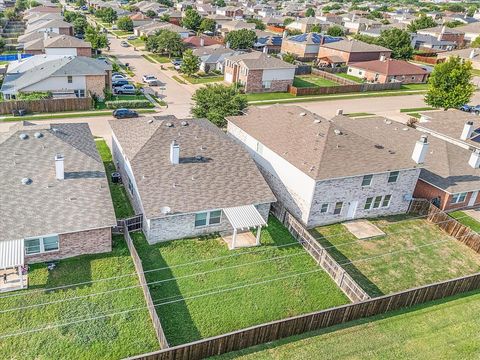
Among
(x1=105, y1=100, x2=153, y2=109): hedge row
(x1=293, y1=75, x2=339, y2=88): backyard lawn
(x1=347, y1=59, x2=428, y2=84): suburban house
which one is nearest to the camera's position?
(x1=105, y1=100, x2=153, y2=109): hedge row

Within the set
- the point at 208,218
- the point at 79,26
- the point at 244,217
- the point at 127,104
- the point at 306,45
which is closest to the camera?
the point at 244,217

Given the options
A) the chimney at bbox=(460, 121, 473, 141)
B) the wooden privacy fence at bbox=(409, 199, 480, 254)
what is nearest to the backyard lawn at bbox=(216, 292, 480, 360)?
the wooden privacy fence at bbox=(409, 199, 480, 254)

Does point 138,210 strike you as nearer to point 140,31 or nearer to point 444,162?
point 444,162

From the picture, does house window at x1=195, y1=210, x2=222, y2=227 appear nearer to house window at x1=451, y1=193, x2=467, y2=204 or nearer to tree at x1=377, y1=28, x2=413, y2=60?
house window at x1=451, y1=193, x2=467, y2=204

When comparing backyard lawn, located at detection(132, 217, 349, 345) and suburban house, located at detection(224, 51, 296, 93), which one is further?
suburban house, located at detection(224, 51, 296, 93)

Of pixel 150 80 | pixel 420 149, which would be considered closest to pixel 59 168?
pixel 420 149

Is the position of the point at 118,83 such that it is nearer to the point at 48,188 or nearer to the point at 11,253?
the point at 48,188

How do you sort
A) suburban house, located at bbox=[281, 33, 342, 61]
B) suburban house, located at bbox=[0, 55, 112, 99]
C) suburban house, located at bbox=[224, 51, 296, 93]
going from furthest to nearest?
1. suburban house, located at bbox=[281, 33, 342, 61]
2. suburban house, located at bbox=[224, 51, 296, 93]
3. suburban house, located at bbox=[0, 55, 112, 99]

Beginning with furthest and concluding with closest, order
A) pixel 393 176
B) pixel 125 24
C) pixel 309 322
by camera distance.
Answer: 1. pixel 125 24
2. pixel 393 176
3. pixel 309 322
